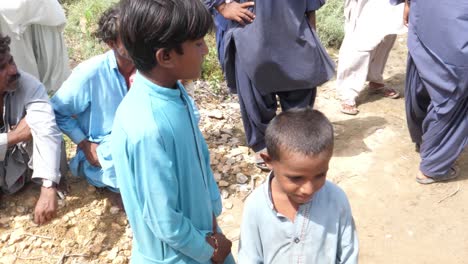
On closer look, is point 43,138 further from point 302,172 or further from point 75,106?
point 302,172

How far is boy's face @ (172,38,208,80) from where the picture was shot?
1445mm

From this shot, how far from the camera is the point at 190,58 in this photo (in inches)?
57.7

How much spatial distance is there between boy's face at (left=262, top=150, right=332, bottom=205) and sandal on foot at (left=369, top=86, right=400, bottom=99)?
3.18m

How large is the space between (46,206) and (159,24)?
172cm

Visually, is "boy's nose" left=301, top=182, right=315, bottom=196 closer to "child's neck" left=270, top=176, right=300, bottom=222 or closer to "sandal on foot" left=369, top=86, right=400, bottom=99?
"child's neck" left=270, top=176, right=300, bottom=222

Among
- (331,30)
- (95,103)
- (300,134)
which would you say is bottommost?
(331,30)

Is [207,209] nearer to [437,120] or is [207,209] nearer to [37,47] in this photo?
[437,120]

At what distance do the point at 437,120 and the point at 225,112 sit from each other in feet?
5.83

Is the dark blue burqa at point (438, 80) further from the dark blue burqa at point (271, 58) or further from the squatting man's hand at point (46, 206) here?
the squatting man's hand at point (46, 206)

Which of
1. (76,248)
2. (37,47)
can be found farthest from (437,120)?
(37,47)

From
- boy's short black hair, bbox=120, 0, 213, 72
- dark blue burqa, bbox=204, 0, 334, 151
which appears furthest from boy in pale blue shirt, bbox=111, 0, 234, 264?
dark blue burqa, bbox=204, 0, 334, 151

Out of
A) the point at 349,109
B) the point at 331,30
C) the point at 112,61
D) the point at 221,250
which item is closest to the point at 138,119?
the point at 221,250

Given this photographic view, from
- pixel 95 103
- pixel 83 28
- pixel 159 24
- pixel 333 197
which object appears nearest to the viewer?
pixel 159 24

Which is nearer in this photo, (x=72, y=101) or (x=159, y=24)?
(x=159, y=24)
